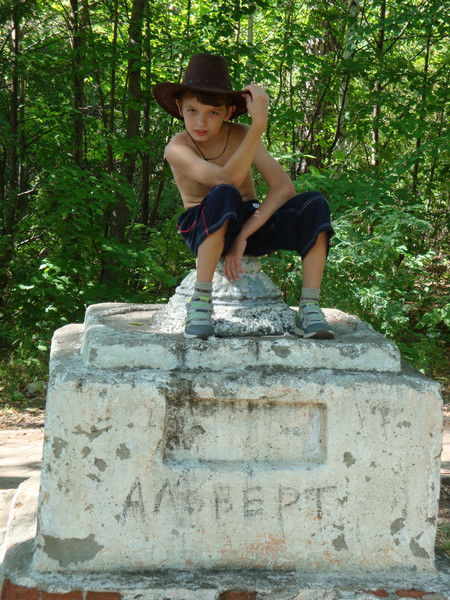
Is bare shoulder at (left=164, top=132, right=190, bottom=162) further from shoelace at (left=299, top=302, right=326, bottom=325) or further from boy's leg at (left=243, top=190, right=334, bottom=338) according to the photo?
shoelace at (left=299, top=302, right=326, bottom=325)

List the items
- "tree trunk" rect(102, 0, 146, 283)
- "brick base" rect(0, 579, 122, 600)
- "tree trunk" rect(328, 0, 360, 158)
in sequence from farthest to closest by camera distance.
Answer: "tree trunk" rect(328, 0, 360, 158)
"tree trunk" rect(102, 0, 146, 283)
"brick base" rect(0, 579, 122, 600)

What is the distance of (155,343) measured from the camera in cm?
228

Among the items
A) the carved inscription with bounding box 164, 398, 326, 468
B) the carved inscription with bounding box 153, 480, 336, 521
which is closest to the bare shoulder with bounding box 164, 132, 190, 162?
the carved inscription with bounding box 164, 398, 326, 468

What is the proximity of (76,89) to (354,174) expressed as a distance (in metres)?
2.99

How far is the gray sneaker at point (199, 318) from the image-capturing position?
7.81 ft

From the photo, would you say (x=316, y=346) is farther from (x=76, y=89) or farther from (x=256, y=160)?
(x=76, y=89)

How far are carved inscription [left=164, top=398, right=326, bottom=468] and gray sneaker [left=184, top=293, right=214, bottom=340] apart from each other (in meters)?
0.26

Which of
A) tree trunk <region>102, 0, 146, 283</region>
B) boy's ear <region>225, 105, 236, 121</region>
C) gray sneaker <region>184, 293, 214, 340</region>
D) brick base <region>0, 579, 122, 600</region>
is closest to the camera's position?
brick base <region>0, 579, 122, 600</region>

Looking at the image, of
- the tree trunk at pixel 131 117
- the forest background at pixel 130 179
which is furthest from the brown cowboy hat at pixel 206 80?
the tree trunk at pixel 131 117

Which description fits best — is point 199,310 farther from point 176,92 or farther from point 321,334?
point 176,92

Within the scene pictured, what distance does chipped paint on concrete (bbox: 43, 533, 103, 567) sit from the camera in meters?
2.19

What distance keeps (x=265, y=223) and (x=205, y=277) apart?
15.6 inches

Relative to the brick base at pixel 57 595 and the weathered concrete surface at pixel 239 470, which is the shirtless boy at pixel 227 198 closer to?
the weathered concrete surface at pixel 239 470

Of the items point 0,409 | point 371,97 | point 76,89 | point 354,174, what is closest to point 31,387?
point 0,409
